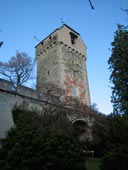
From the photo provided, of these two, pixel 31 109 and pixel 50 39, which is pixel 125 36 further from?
pixel 50 39

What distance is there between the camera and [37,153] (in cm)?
694

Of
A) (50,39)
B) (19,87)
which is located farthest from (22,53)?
(19,87)

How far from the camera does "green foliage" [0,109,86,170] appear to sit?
267 inches

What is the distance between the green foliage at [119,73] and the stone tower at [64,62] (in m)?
9.78

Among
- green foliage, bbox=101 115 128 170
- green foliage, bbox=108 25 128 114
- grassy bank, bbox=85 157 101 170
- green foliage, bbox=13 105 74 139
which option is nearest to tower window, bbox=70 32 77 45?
green foliage, bbox=108 25 128 114

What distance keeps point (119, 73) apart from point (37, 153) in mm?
9396

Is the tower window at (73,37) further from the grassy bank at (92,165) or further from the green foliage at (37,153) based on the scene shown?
the green foliage at (37,153)

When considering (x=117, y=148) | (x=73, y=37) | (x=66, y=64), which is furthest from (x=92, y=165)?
(x=73, y=37)

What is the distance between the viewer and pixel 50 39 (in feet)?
92.7

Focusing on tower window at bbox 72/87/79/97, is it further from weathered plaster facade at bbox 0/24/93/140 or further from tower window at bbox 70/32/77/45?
tower window at bbox 70/32/77/45

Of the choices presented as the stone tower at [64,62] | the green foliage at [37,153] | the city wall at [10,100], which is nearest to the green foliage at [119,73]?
the city wall at [10,100]

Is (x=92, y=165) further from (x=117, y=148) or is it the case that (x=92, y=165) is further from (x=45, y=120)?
(x=45, y=120)

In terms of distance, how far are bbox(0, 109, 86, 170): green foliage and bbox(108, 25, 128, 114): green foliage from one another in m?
6.48

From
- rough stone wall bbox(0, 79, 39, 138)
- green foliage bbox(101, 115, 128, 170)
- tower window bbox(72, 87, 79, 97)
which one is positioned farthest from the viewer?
tower window bbox(72, 87, 79, 97)
